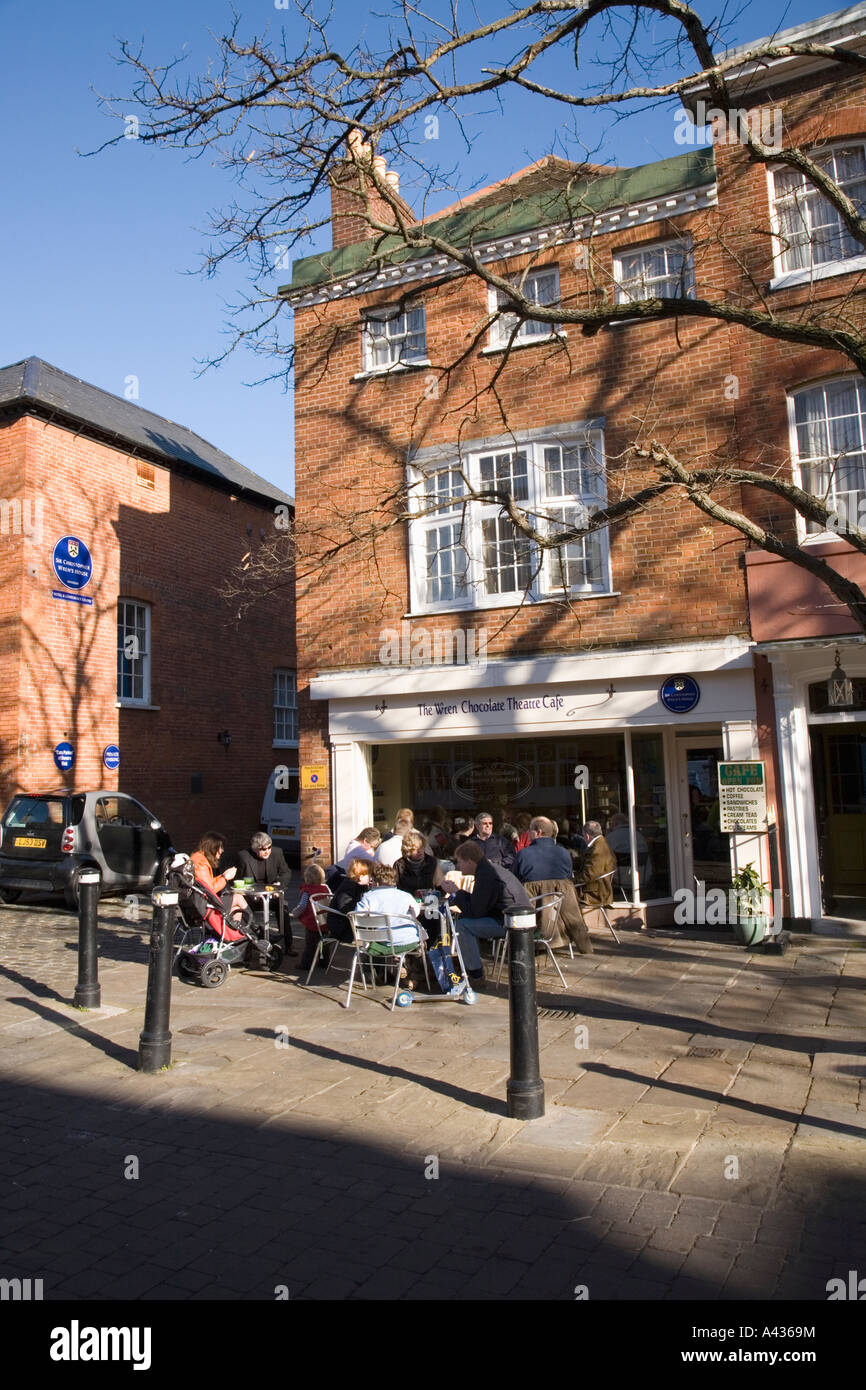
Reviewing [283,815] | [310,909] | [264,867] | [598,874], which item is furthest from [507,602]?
[283,815]

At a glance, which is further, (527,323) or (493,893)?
(527,323)

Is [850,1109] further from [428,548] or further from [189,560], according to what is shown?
[189,560]

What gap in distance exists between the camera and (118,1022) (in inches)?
316

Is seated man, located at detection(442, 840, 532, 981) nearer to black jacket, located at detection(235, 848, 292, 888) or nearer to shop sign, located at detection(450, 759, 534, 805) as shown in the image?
black jacket, located at detection(235, 848, 292, 888)

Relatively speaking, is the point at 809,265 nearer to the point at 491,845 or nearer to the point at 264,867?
the point at 491,845

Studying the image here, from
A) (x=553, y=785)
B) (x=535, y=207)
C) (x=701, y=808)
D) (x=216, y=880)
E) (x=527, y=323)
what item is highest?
(x=535, y=207)

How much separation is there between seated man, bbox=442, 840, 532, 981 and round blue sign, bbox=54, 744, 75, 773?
1050cm

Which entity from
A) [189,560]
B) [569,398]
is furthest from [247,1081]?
[189,560]

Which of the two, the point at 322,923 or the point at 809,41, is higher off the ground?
the point at 809,41

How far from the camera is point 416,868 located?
32.3 ft

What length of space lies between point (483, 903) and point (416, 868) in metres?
1.10

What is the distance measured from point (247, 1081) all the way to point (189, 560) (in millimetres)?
16442

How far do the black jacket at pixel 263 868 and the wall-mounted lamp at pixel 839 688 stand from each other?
6.25m

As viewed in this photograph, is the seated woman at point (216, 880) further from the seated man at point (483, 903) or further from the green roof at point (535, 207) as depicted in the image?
the green roof at point (535, 207)
